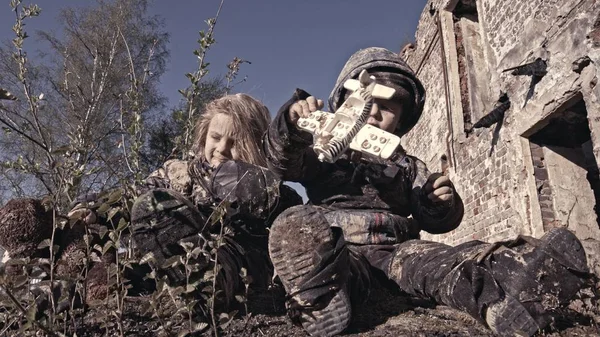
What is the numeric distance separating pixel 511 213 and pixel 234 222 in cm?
425

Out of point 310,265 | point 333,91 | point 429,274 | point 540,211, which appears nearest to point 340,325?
point 310,265

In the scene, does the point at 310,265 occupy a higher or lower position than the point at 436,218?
lower

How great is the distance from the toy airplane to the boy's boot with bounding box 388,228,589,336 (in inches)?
17.6

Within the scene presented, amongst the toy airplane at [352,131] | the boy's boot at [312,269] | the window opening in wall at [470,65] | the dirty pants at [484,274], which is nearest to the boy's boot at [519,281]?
the dirty pants at [484,274]

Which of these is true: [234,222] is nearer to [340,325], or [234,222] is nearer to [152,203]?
[152,203]

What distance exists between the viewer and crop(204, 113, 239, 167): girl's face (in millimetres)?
2121

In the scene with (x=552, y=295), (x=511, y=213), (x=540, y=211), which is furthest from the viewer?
(x=511, y=213)

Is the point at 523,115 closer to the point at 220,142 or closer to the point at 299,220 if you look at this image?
the point at 220,142

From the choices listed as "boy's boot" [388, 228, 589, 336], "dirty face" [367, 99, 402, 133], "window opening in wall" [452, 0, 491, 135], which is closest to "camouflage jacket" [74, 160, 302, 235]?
"dirty face" [367, 99, 402, 133]

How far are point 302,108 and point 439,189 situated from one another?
840 millimetres

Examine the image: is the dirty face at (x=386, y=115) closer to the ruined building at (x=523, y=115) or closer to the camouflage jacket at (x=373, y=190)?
the camouflage jacket at (x=373, y=190)

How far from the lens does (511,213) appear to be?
203 inches

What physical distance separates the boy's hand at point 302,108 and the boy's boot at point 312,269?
39 cm

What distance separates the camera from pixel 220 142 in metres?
2.15
